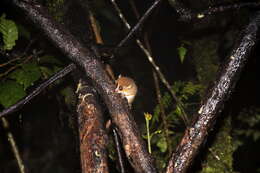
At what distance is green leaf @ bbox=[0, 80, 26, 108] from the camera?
2037 mm

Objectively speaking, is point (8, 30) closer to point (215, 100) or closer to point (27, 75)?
point (27, 75)

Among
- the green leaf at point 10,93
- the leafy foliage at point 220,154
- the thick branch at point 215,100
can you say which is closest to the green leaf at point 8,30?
the green leaf at point 10,93

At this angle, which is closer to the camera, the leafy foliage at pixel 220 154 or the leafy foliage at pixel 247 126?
the leafy foliage at pixel 220 154

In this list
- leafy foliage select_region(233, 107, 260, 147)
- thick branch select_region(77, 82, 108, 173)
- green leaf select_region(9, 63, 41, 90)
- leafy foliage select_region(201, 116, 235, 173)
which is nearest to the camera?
thick branch select_region(77, 82, 108, 173)

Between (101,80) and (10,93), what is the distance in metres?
0.76

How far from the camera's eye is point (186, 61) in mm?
4094

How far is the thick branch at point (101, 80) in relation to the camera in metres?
1.70

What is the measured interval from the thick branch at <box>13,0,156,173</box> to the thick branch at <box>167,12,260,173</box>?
0.23 m

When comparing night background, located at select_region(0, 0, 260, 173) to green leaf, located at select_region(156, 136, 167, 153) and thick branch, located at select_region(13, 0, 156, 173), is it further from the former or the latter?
thick branch, located at select_region(13, 0, 156, 173)

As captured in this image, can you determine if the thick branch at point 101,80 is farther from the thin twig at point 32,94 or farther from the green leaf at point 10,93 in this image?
the green leaf at point 10,93

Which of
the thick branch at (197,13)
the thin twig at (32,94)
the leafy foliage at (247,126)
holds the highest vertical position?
the thin twig at (32,94)

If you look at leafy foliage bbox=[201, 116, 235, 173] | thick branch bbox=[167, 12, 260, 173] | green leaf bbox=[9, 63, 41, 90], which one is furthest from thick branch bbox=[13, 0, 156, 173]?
leafy foliage bbox=[201, 116, 235, 173]

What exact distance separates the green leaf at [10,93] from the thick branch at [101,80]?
480 millimetres

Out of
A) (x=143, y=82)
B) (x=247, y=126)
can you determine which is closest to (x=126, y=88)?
(x=143, y=82)
